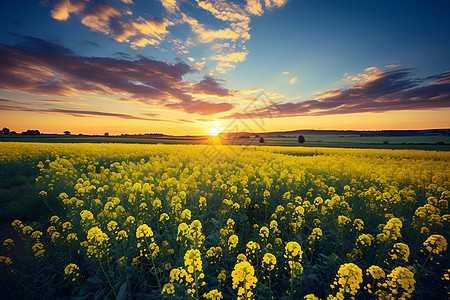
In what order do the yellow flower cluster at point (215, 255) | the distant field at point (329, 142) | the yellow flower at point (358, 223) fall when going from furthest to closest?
the distant field at point (329, 142), the yellow flower at point (358, 223), the yellow flower cluster at point (215, 255)

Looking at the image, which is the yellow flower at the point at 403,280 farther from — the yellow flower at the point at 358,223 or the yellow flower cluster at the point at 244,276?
the yellow flower at the point at 358,223

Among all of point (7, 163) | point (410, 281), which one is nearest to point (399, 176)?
point (410, 281)

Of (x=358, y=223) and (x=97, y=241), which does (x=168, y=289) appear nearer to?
(x=97, y=241)

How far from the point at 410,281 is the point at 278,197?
4.96 meters

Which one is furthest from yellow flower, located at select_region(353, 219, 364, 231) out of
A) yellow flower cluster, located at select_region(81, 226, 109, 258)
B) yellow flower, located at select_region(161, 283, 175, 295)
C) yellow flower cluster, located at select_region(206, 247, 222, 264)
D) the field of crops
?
yellow flower cluster, located at select_region(81, 226, 109, 258)

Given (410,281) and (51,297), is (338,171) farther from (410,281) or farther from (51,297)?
(51,297)

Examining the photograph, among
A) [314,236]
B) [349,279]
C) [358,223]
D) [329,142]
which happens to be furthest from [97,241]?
[329,142]

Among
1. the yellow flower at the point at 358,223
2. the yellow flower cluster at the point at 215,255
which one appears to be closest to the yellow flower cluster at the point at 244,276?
the yellow flower cluster at the point at 215,255

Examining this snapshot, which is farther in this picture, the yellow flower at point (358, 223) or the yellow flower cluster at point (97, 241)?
the yellow flower at point (358, 223)

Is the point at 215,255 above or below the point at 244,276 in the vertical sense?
below

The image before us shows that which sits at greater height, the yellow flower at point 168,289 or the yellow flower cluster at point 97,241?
the yellow flower cluster at point 97,241

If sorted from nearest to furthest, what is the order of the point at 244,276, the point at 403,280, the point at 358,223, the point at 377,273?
the point at 403,280, the point at 244,276, the point at 377,273, the point at 358,223

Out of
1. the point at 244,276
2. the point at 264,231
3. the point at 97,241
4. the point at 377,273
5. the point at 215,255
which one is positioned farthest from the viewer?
the point at 264,231

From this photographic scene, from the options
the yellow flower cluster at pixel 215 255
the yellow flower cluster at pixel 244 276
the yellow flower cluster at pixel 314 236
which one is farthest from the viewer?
the yellow flower cluster at pixel 314 236
